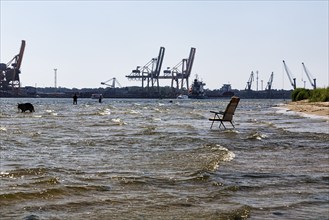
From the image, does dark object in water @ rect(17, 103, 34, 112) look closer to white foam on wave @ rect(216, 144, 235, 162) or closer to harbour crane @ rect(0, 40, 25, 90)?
white foam on wave @ rect(216, 144, 235, 162)

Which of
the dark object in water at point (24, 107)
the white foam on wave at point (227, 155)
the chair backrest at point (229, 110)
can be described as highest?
the chair backrest at point (229, 110)

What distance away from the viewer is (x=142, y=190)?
300 inches

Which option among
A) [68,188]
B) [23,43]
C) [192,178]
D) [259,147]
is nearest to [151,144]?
[259,147]

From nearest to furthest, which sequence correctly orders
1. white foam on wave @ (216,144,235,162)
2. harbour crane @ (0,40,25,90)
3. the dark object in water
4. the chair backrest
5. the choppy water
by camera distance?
the choppy water → white foam on wave @ (216,144,235,162) → the chair backrest → the dark object in water → harbour crane @ (0,40,25,90)

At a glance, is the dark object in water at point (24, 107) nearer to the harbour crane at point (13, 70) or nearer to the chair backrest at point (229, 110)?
the chair backrest at point (229, 110)

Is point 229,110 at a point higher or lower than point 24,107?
higher

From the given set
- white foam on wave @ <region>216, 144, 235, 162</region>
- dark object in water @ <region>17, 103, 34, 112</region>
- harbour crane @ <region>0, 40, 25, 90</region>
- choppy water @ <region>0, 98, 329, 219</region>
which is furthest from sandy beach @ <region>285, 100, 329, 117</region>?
harbour crane @ <region>0, 40, 25, 90</region>

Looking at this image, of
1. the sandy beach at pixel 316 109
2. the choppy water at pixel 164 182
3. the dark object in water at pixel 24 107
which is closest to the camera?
the choppy water at pixel 164 182

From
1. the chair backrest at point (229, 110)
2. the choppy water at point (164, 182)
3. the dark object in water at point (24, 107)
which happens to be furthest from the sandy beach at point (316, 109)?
the choppy water at point (164, 182)

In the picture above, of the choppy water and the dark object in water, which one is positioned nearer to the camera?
the choppy water

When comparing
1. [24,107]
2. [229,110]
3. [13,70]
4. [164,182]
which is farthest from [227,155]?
[13,70]

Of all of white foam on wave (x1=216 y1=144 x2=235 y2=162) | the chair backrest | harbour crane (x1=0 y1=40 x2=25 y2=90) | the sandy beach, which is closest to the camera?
white foam on wave (x1=216 y1=144 x2=235 y2=162)

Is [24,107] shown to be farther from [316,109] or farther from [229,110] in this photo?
[229,110]

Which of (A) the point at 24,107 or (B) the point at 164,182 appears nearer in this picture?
(B) the point at 164,182
